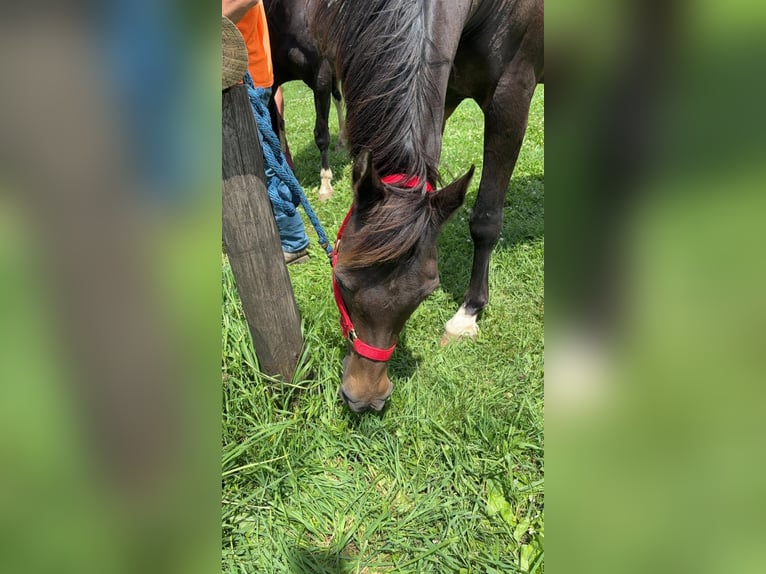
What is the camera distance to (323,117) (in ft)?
17.3

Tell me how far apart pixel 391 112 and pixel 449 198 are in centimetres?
43

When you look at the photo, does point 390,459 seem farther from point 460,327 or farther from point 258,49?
point 258,49

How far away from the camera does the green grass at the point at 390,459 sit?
5.91 ft

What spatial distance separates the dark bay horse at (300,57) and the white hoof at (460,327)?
2.58 m

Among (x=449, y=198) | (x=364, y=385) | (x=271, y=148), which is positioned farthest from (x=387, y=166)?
(x=364, y=385)

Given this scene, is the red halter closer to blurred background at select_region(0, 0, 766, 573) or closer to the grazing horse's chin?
the grazing horse's chin

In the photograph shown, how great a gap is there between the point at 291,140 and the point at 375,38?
18.5 feet

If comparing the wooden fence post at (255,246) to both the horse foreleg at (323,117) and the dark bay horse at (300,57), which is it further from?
the horse foreleg at (323,117)

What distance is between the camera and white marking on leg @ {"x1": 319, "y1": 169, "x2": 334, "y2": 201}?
5127 mm
